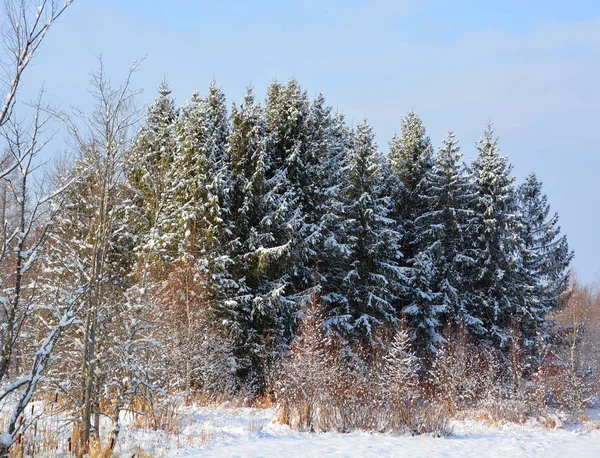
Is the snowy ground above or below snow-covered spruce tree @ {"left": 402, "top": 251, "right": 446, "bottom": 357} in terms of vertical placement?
below

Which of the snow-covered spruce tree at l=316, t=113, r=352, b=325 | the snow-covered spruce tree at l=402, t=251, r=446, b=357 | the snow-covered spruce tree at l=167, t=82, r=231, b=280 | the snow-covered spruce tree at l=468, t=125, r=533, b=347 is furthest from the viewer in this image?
the snow-covered spruce tree at l=468, t=125, r=533, b=347

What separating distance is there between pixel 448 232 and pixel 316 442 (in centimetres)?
1739

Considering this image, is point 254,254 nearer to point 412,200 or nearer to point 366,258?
point 366,258

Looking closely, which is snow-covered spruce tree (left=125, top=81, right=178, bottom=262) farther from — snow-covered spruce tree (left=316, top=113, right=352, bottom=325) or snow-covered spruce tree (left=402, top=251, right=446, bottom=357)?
snow-covered spruce tree (left=402, top=251, right=446, bottom=357)

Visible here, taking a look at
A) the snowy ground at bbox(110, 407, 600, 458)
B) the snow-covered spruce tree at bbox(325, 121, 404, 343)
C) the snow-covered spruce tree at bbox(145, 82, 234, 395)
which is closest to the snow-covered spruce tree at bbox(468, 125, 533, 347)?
the snow-covered spruce tree at bbox(325, 121, 404, 343)

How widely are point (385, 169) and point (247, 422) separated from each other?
1697 centimetres

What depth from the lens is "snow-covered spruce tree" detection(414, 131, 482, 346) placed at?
24.3 metres

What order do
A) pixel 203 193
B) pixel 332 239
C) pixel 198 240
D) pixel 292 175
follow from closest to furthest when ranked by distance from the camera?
pixel 198 240 → pixel 203 193 → pixel 332 239 → pixel 292 175

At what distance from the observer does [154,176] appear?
1099 cm

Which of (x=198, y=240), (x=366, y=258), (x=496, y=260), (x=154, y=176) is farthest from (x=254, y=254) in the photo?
(x=496, y=260)

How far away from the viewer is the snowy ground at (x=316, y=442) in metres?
9.16

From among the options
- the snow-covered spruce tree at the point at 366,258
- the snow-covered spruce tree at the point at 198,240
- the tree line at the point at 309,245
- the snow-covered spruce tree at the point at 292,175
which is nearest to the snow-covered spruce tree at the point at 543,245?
the tree line at the point at 309,245

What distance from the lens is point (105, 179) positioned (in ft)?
27.3

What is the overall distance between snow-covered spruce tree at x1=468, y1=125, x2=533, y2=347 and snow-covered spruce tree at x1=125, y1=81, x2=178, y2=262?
49.1 feet
